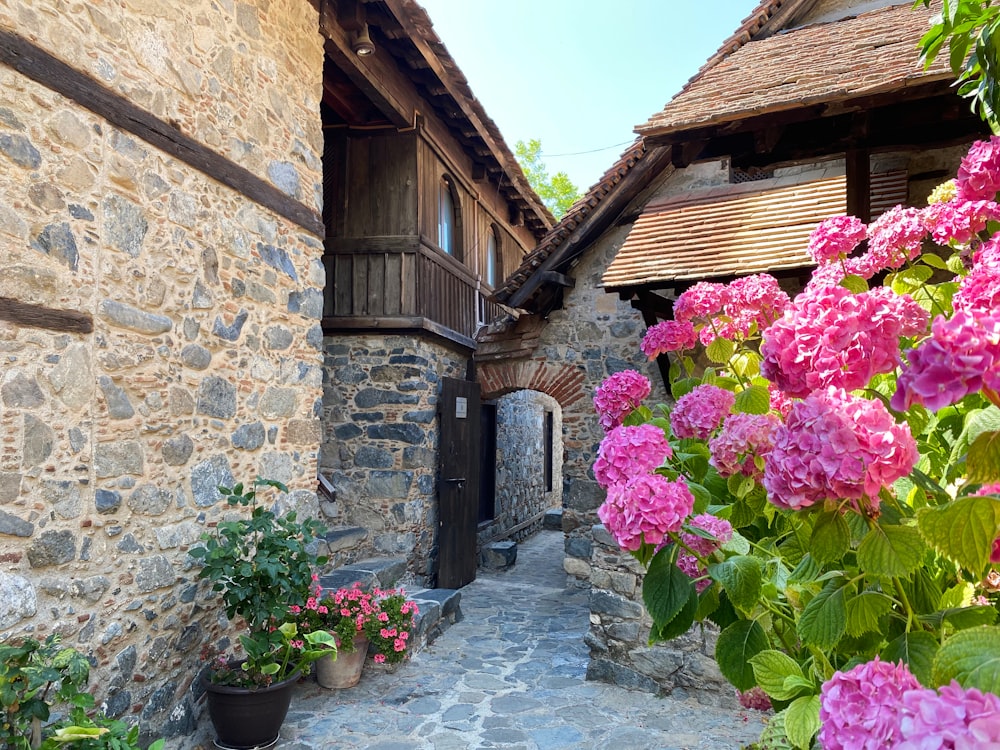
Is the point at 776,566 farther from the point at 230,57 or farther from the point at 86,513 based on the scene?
the point at 230,57

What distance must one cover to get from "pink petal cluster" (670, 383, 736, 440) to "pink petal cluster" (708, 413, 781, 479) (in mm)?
298

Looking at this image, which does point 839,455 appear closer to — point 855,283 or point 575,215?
point 855,283

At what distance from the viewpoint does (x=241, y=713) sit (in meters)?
3.57

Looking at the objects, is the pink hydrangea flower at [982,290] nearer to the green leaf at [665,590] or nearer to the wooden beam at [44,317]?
the green leaf at [665,590]

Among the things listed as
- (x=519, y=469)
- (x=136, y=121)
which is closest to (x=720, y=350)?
(x=136, y=121)

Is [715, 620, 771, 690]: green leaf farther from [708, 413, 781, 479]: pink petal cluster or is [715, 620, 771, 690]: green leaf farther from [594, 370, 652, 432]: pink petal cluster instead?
[594, 370, 652, 432]: pink petal cluster

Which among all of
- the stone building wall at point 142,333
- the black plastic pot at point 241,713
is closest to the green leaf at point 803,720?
the stone building wall at point 142,333

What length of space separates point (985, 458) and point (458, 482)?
677 centimetres

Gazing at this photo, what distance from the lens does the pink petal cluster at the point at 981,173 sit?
60.1 inches

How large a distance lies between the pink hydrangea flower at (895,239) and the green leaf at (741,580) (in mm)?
942

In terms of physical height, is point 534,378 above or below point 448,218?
below

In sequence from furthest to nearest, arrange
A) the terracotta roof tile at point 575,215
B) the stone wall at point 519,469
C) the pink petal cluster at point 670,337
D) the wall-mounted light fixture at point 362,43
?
1. the stone wall at point 519,469
2. the terracotta roof tile at point 575,215
3. the wall-mounted light fixture at point 362,43
4. the pink petal cluster at point 670,337

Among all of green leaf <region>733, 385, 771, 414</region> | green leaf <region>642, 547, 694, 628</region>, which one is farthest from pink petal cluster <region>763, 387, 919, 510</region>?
green leaf <region>733, 385, 771, 414</region>

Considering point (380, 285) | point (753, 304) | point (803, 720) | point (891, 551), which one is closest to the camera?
point (891, 551)
